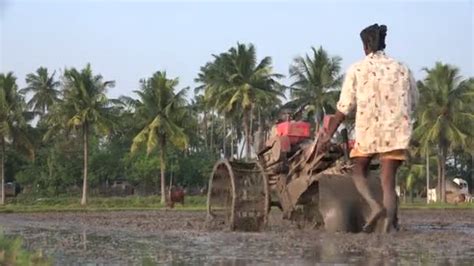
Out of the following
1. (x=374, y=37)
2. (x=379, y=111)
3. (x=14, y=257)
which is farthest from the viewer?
(x=374, y=37)

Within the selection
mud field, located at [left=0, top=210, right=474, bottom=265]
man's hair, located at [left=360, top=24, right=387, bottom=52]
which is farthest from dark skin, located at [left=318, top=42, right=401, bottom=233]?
man's hair, located at [left=360, top=24, right=387, bottom=52]

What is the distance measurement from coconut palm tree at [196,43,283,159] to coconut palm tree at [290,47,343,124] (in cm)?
195

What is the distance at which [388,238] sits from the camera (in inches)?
313

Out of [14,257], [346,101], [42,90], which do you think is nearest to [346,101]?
[346,101]

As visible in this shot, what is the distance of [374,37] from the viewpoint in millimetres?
7598

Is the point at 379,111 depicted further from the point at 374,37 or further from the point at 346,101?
the point at 374,37

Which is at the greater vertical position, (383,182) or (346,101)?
(346,101)

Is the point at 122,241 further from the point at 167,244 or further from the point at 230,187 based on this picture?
the point at 230,187

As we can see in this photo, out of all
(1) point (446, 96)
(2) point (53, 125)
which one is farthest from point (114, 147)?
(1) point (446, 96)

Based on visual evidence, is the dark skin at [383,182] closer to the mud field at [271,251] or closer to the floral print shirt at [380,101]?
the floral print shirt at [380,101]

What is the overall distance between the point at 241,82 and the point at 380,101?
43383 mm

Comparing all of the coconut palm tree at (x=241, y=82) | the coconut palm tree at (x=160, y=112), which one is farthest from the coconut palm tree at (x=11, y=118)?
the coconut palm tree at (x=241, y=82)

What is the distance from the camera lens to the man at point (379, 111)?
7.04 meters

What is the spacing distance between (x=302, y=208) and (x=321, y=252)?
5306mm
